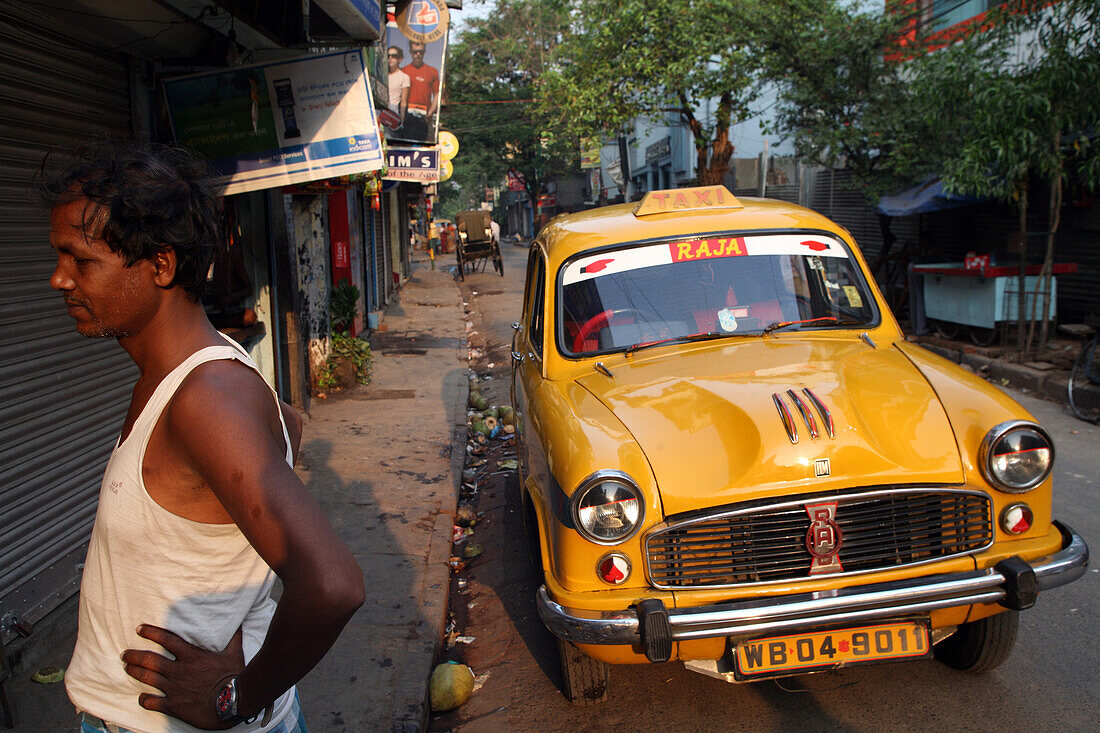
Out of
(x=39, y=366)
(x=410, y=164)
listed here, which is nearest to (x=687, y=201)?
(x=39, y=366)

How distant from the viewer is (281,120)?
5.59 metres

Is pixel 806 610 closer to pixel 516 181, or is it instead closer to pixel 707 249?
pixel 707 249

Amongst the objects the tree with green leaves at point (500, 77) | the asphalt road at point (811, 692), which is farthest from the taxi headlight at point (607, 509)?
the tree with green leaves at point (500, 77)

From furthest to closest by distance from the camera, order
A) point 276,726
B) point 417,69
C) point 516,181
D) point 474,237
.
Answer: point 516,181 → point 474,237 → point 417,69 → point 276,726

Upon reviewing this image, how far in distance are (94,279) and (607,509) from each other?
181cm

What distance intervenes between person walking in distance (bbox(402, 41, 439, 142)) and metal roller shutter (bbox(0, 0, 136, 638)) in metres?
9.55

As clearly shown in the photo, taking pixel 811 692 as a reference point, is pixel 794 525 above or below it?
above

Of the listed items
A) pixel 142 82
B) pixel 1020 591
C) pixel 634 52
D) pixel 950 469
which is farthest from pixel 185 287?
pixel 634 52

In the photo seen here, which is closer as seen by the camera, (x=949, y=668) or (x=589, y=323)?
(x=949, y=668)

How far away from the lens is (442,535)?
5262 mm

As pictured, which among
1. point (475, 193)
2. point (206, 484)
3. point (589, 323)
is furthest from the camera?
point (475, 193)

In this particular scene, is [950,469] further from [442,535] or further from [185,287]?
[442,535]

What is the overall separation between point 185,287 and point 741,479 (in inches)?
74.5

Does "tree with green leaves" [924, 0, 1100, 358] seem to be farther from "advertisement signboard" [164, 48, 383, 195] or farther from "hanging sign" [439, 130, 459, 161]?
"hanging sign" [439, 130, 459, 161]
